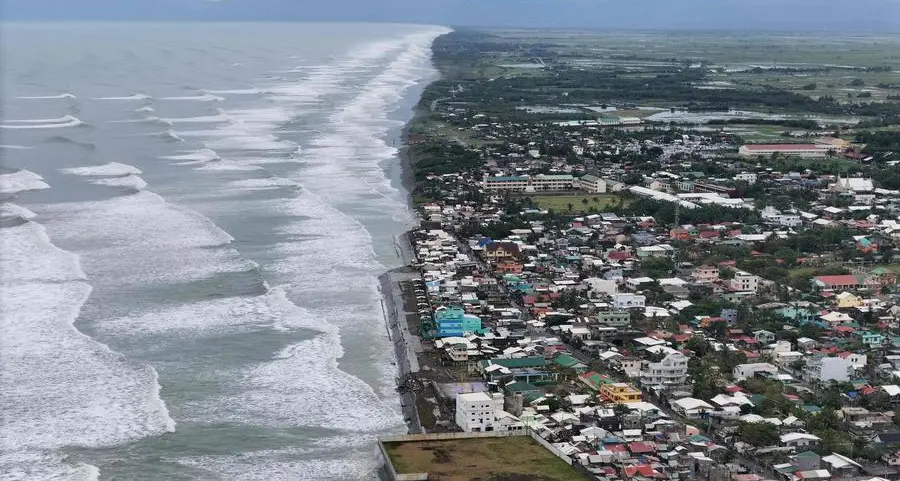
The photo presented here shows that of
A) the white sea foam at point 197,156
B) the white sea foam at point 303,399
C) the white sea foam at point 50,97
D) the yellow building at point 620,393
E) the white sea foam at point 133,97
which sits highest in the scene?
the yellow building at point 620,393

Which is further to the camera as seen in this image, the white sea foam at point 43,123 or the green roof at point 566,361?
the white sea foam at point 43,123

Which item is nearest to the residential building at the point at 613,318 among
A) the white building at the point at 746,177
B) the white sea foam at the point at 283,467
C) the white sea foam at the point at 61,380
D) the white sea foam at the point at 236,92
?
the white sea foam at the point at 283,467

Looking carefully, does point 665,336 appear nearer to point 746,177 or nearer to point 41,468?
point 41,468

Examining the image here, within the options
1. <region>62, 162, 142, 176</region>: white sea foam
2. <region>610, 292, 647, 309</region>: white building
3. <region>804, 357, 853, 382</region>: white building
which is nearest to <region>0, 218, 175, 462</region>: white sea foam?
<region>610, 292, 647, 309</region>: white building

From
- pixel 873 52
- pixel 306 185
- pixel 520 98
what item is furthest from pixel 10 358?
pixel 873 52

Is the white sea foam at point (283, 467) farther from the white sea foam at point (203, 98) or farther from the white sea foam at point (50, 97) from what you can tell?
the white sea foam at point (203, 98)

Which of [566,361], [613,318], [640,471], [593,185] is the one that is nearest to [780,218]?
[593,185]
